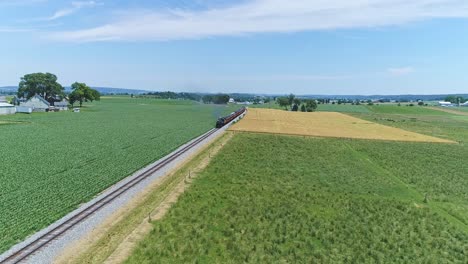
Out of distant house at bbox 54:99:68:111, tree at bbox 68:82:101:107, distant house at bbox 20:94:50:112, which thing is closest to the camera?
distant house at bbox 20:94:50:112

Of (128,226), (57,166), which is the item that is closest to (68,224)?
(128,226)

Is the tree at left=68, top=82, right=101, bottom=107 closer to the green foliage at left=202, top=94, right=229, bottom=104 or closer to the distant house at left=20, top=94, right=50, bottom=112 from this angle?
the distant house at left=20, top=94, right=50, bottom=112

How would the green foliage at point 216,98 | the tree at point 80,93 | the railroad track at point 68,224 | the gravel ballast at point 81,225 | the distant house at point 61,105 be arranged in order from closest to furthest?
the railroad track at point 68,224, the gravel ballast at point 81,225, the green foliage at point 216,98, the distant house at point 61,105, the tree at point 80,93

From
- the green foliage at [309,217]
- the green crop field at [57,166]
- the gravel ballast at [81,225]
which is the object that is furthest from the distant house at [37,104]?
the gravel ballast at [81,225]

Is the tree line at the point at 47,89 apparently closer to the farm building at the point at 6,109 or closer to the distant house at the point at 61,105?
the distant house at the point at 61,105

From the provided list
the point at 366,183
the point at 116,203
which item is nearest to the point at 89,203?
the point at 116,203

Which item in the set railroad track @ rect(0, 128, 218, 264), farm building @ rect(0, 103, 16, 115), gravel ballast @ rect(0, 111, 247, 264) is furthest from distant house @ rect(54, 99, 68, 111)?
gravel ballast @ rect(0, 111, 247, 264)

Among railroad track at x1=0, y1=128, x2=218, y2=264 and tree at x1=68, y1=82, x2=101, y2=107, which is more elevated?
tree at x1=68, y1=82, x2=101, y2=107

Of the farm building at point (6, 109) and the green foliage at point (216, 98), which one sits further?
the green foliage at point (216, 98)
